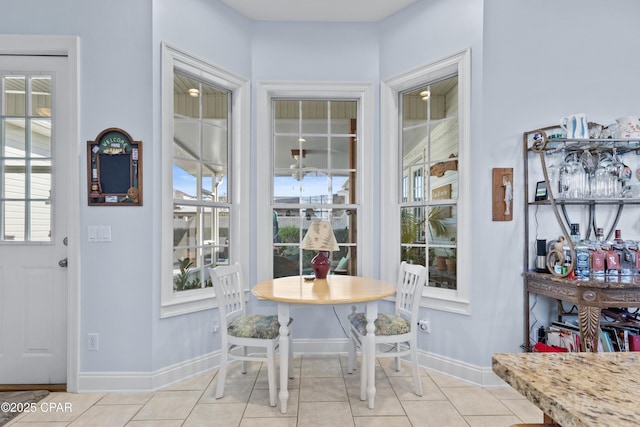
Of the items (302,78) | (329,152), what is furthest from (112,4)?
(329,152)

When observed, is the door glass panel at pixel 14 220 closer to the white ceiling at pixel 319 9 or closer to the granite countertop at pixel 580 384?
the white ceiling at pixel 319 9

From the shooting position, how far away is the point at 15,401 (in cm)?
236

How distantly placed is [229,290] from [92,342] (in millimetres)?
1015

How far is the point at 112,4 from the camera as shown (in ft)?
8.26

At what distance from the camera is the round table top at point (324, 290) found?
2.24 metres

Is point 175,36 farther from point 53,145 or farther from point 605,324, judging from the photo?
point 605,324

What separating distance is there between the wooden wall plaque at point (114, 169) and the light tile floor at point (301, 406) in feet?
4.47

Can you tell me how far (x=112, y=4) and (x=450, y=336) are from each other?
11.5 feet

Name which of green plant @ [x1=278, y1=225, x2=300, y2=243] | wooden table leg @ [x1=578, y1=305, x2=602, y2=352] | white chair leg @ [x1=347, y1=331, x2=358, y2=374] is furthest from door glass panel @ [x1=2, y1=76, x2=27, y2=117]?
wooden table leg @ [x1=578, y1=305, x2=602, y2=352]

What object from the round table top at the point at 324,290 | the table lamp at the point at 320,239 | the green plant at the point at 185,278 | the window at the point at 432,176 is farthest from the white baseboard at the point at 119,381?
the window at the point at 432,176

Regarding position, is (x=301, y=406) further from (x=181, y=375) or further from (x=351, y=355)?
(x=181, y=375)

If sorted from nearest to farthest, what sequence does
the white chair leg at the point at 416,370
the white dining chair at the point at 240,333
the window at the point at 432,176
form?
the white dining chair at the point at 240,333
the white chair leg at the point at 416,370
the window at the point at 432,176

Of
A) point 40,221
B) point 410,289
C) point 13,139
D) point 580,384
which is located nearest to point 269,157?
point 410,289

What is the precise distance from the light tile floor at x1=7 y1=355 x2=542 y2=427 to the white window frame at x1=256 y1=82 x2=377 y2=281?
0.96 metres
